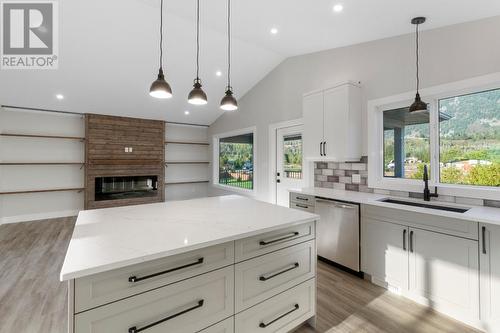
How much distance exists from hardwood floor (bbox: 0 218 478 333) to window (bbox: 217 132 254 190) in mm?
3177

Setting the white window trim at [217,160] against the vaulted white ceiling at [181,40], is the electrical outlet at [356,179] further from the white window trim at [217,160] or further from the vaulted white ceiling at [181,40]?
the white window trim at [217,160]

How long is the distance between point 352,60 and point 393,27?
2.31ft

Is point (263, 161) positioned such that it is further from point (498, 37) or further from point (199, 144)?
point (498, 37)

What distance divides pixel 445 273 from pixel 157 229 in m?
2.43

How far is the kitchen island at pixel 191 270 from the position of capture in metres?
1.06

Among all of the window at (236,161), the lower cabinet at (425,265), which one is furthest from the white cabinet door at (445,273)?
the window at (236,161)

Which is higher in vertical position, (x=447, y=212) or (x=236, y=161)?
(x=236, y=161)

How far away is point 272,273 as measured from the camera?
1622 mm

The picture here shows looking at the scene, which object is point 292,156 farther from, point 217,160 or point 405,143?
point 217,160

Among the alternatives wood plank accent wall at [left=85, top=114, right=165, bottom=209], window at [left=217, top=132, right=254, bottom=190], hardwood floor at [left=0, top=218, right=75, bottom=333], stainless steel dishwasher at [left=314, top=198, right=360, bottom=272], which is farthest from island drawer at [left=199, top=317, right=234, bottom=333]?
wood plank accent wall at [left=85, top=114, right=165, bottom=209]

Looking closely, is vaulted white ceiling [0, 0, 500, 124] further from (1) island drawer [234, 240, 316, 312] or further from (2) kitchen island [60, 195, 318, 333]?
(1) island drawer [234, 240, 316, 312]

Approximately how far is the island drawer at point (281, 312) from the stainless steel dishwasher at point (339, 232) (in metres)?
1.11

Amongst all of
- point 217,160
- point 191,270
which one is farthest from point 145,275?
point 217,160

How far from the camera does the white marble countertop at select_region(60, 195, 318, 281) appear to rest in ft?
3.55
